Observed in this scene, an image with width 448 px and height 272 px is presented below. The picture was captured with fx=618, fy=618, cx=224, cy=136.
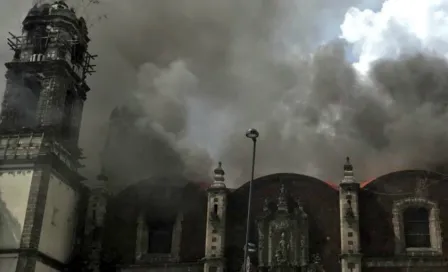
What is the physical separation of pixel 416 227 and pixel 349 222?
3.60m

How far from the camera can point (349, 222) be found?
3145 centimetres

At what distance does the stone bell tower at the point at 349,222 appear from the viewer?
1203 inches

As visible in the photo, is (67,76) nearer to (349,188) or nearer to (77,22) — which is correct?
(77,22)

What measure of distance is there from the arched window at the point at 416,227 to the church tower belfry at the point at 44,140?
715 inches

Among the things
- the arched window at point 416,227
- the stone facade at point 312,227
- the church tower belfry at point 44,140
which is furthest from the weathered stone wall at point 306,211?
the church tower belfry at point 44,140

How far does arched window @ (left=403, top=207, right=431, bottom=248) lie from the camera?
31484mm

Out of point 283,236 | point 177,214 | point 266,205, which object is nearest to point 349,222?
point 283,236

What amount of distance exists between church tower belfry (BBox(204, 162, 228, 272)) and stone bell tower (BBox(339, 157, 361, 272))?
616 centimetres

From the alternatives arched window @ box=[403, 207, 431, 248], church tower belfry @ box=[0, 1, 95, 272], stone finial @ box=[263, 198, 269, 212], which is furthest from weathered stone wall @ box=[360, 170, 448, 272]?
church tower belfry @ box=[0, 1, 95, 272]

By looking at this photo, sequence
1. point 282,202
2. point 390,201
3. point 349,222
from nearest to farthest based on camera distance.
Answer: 1. point 349,222
2. point 390,201
3. point 282,202

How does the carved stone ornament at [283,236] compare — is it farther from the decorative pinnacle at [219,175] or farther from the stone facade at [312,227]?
the decorative pinnacle at [219,175]

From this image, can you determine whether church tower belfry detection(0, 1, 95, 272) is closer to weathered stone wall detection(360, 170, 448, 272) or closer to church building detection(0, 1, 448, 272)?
church building detection(0, 1, 448, 272)

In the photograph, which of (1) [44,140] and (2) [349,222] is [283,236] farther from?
Result: (1) [44,140]

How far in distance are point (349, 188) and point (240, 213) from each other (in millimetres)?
6063
